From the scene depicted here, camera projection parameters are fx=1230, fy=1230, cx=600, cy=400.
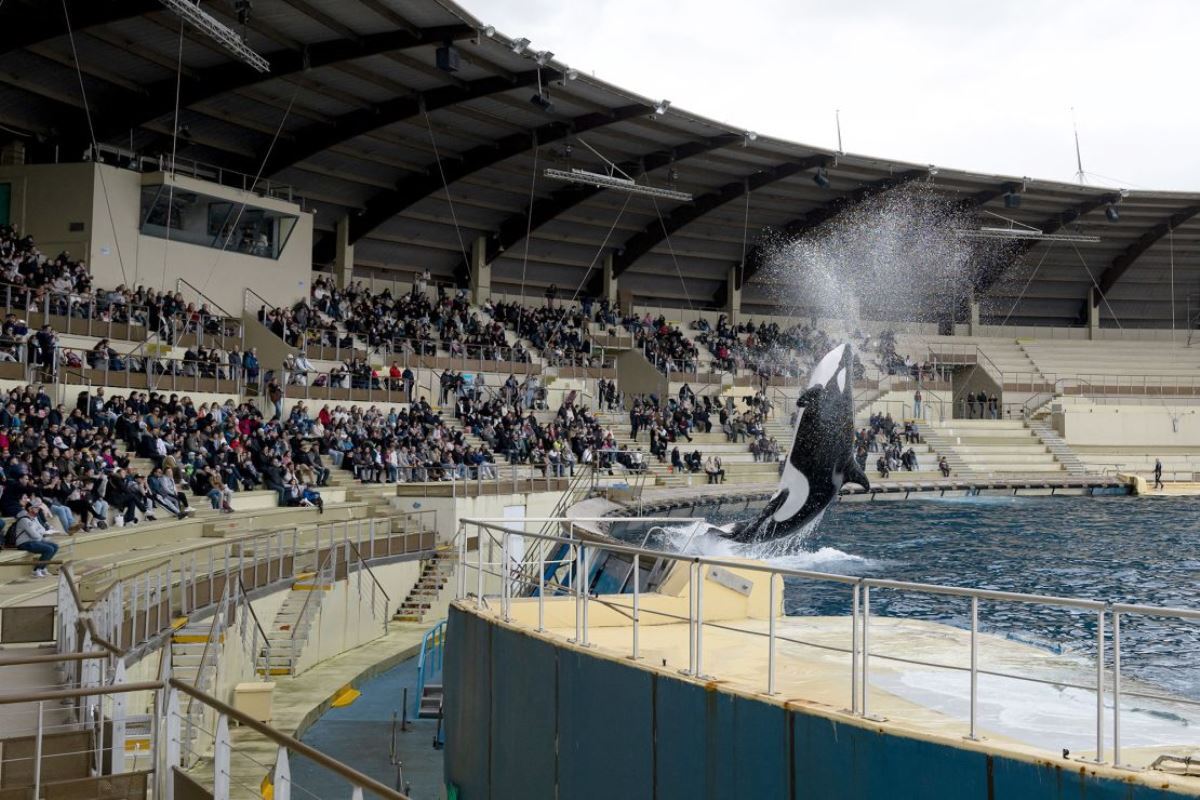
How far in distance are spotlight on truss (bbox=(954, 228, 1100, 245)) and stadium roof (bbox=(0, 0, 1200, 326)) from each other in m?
1.13

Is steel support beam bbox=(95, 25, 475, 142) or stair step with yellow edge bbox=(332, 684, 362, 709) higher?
steel support beam bbox=(95, 25, 475, 142)

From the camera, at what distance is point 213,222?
124 ft

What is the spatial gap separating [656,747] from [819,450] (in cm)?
1474

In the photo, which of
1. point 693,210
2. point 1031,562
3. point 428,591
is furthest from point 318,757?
point 693,210

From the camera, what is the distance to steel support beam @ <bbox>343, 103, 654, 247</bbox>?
42.2m

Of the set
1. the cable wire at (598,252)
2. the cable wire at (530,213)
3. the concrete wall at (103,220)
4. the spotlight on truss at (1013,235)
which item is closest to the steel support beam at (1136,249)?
the spotlight on truss at (1013,235)

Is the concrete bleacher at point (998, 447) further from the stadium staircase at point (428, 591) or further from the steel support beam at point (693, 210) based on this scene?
the stadium staircase at point (428, 591)

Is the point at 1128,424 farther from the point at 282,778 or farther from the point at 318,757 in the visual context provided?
the point at 318,757

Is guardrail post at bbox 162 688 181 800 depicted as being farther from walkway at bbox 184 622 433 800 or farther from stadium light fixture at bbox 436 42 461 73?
stadium light fixture at bbox 436 42 461 73

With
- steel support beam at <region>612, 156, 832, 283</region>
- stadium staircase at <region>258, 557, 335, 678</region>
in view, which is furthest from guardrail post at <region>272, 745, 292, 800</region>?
steel support beam at <region>612, 156, 832, 283</region>

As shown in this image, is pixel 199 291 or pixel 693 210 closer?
pixel 199 291

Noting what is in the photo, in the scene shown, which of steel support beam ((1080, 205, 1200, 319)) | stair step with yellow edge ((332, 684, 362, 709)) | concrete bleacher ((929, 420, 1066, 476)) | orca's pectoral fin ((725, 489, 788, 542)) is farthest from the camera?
steel support beam ((1080, 205, 1200, 319))

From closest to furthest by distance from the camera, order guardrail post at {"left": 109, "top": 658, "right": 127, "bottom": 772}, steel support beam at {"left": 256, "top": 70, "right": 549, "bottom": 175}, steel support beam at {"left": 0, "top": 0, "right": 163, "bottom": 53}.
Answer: guardrail post at {"left": 109, "top": 658, "right": 127, "bottom": 772} < steel support beam at {"left": 0, "top": 0, "right": 163, "bottom": 53} < steel support beam at {"left": 256, "top": 70, "right": 549, "bottom": 175}

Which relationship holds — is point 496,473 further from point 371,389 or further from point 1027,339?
point 1027,339
